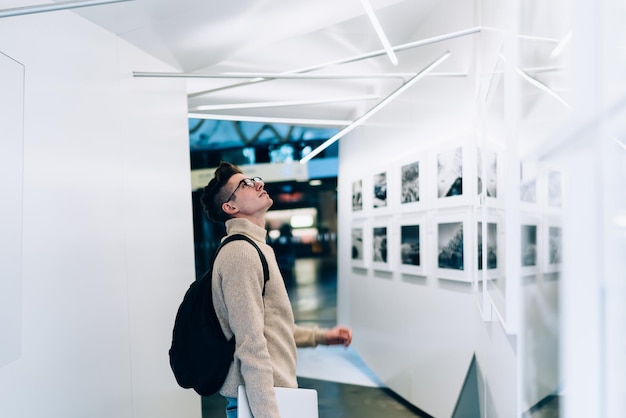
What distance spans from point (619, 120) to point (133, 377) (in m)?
Result: 3.22

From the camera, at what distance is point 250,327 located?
1861mm

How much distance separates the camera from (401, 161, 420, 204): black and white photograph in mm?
4285

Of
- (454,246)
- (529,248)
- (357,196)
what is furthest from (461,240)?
(529,248)

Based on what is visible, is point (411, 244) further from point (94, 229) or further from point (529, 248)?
point (529, 248)

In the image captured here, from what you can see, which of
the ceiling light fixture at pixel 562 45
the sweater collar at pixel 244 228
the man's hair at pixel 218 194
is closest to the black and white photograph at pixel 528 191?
the ceiling light fixture at pixel 562 45

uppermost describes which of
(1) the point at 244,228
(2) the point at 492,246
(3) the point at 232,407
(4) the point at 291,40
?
(4) the point at 291,40

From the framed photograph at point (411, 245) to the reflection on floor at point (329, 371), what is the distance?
1210 mm

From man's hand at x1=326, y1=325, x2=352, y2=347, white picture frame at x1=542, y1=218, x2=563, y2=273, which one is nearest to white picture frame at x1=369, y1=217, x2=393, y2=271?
man's hand at x1=326, y1=325, x2=352, y2=347

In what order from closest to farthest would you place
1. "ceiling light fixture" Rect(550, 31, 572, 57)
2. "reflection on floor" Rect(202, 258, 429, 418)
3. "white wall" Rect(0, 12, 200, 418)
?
"ceiling light fixture" Rect(550, 31, 572, 57)
"white wall" Rect(0, 12, 200, 418)
"reflection on floor" Rect(202, 258, 429, 418)

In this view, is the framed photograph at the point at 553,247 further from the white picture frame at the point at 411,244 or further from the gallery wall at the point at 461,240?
the white picture frame at the point at 411,244

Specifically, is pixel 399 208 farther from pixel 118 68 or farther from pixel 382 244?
pixel 118 68

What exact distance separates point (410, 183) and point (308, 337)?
7.65 ft

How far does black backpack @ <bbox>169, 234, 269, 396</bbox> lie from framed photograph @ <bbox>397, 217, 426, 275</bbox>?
8.10 feet

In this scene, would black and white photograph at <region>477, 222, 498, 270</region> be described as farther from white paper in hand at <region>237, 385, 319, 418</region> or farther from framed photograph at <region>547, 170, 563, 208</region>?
framed photograph at <region>547, 170, 563, 208</region>
